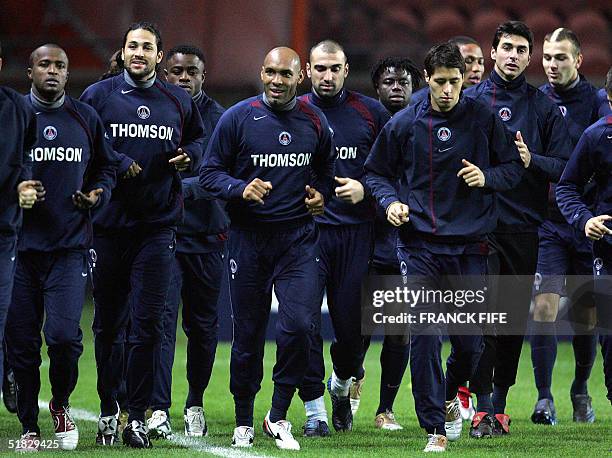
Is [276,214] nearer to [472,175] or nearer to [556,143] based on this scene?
[472,175]

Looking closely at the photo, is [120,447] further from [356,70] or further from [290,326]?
[356,70]

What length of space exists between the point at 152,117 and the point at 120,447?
5.91 feet

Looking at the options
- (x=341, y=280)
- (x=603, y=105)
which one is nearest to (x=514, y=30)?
(x=603, y=105)

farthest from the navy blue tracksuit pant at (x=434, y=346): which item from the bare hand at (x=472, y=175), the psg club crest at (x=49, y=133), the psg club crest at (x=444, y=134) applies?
the psg club crest at (x=49, y=133)

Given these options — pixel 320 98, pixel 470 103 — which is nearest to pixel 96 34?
pixel 320 98

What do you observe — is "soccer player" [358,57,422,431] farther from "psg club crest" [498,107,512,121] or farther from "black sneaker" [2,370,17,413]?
"black sneaker" [2,370,17,413]

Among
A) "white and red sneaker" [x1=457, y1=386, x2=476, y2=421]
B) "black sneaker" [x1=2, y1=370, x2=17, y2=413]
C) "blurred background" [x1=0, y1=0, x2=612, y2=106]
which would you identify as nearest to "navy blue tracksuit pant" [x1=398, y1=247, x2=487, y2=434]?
"white and red sneaker" [x1=457, y1=386, x2=476, y2=421]

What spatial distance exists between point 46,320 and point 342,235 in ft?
6.51

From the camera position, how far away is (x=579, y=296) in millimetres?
8367

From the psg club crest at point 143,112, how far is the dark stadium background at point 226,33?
26.4 ft

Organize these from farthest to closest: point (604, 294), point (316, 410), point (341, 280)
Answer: point (341, 280) → point (316, 410) → point (604, 294)

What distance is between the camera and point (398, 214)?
675 cm

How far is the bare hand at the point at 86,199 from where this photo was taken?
263 inches

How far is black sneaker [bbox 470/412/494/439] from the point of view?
7551 millimetres
